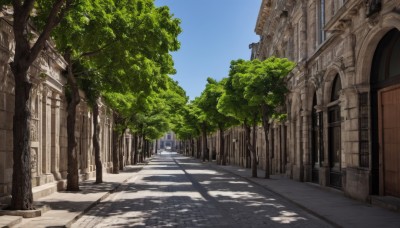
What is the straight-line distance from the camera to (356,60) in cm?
1638

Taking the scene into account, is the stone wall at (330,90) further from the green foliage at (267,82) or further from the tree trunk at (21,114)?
the tree trunk at (21,114)

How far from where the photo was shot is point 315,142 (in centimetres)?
2422

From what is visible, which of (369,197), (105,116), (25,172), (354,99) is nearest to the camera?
(25,172)

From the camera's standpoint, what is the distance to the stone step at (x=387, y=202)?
1295 centimetres

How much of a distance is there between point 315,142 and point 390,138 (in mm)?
9631

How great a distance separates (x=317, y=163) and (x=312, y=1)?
7450mm

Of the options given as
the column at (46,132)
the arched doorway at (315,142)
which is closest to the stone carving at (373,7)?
the arched doorway at (315,142)

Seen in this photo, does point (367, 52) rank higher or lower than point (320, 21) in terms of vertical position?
lower

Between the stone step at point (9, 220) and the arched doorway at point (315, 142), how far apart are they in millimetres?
14955

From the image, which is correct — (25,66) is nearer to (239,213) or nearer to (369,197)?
(239,213)

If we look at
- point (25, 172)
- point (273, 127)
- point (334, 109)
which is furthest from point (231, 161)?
point (25, 172)

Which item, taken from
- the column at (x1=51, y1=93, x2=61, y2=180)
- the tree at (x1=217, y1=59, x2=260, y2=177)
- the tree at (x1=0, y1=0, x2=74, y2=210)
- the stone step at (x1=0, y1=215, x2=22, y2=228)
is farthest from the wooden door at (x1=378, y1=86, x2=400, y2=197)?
the tree at (x1=217, y1=59, x2=260, y2=177)

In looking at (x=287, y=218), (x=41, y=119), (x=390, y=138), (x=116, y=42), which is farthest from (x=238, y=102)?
(x=287, y=218)

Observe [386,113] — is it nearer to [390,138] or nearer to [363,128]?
[390,138]
